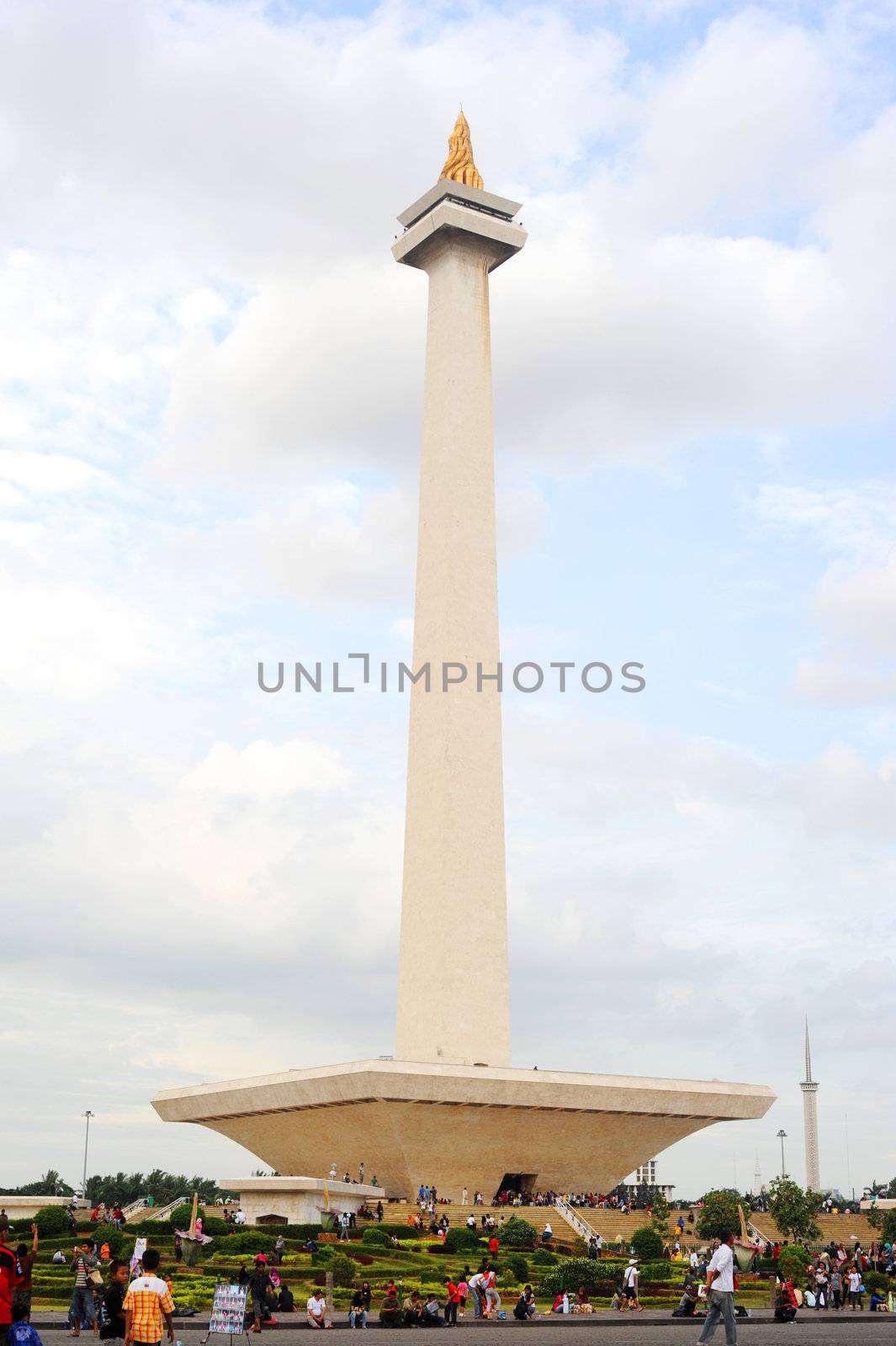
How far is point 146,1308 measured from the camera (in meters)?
10.5

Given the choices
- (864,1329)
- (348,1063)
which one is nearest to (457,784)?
(348,1063)

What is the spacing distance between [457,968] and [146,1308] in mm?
32808

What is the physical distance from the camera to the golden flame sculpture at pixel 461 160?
49.8 meters

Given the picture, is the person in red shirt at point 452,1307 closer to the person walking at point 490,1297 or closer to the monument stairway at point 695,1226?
the person walking at point 490,1297

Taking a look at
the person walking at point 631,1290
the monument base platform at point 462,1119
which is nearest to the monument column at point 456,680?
the monument base platform at point 462,1119

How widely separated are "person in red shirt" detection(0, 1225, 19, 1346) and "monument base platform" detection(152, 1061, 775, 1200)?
28.7m

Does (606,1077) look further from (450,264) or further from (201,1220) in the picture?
(450,264)

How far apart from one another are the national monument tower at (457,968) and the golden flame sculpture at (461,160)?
5.0 inches

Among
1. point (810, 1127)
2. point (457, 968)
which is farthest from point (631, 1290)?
point (810, 1127)

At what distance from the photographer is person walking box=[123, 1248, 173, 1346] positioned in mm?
10469

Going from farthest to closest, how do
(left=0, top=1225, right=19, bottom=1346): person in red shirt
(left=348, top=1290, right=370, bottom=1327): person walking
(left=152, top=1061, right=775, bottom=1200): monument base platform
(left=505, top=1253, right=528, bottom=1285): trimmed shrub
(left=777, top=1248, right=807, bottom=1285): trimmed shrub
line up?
Result: (left=152, top=1061, right=775, bottom=1200): monument base platform, (left=505, top=1253, right=528, bottom=1285): trimmed shrub, (left=777, top=1248, right=807, bottom=1285): trimmed shrub, (left=348, top=1290, right=370, bottom=1327): person walking, (left=0, top=1225, right=19, bottom=1346): person in red shirt

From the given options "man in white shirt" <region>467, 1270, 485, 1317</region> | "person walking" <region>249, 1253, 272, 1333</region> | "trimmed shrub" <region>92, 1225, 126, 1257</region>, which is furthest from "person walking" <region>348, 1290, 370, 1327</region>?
"trimmed shrub" <region>92, 1225, 126, 1257</region>

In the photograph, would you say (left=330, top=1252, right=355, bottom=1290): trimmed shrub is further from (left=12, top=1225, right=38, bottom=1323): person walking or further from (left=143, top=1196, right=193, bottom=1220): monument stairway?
(left=12, top=1225, right=38, bottom=1323): person walking

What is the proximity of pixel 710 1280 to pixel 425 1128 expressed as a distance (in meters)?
26.4
